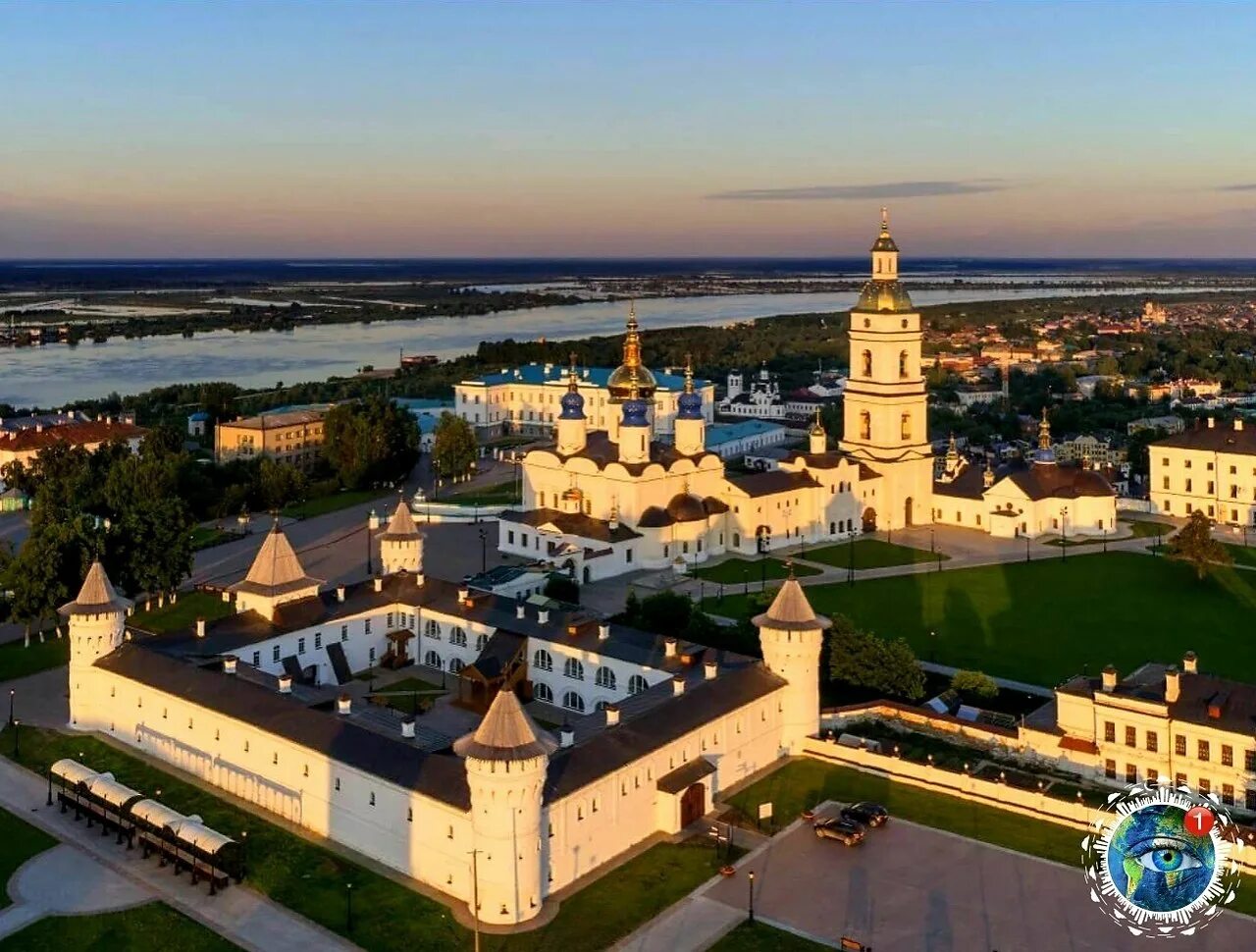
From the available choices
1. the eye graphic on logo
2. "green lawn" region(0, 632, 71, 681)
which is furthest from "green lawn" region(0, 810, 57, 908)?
the eye graphic on logo

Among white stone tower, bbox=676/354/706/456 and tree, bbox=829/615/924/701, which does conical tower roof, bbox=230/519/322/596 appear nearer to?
tree, bbox=829/615/924/701

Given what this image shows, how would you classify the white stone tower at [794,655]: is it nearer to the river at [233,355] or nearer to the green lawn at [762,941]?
the green lawn at [762,941]

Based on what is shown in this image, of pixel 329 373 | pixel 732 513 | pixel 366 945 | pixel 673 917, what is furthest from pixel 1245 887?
pixel 329 373

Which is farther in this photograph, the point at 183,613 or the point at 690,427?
the point at 690,427

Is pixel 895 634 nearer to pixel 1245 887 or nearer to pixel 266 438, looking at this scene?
pixel 1245 887

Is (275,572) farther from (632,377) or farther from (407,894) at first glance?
(632,377)

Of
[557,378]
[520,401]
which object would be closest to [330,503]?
[520,401]
